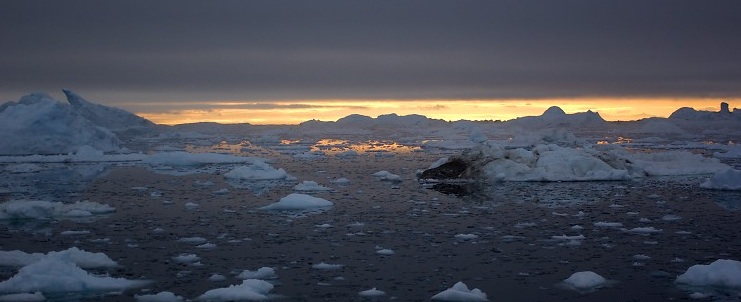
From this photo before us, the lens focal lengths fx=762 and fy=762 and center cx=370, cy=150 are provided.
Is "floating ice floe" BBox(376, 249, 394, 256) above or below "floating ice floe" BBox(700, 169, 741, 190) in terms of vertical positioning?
below

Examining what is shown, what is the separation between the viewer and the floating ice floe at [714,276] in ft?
29.3

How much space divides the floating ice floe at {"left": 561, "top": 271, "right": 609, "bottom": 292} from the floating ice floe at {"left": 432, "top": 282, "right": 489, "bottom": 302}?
1.28 meters

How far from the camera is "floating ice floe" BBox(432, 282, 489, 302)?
831 cm

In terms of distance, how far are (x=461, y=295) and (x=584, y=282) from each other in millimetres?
1724

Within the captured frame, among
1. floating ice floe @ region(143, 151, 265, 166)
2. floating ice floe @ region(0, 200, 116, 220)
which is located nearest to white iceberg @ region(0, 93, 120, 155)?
floating ice floe @ region(143, 151, 265, 166)

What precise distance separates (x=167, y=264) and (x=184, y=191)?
29.7 feet

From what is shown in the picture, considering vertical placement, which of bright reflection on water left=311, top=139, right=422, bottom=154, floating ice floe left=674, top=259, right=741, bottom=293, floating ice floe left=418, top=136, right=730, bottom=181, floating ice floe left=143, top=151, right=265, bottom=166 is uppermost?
floating ice floe left=418, top=136, right=730, bottom=181

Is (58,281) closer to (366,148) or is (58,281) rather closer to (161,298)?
(161,298)

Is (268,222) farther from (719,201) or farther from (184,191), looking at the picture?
(719,201)

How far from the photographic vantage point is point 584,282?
9086 mm

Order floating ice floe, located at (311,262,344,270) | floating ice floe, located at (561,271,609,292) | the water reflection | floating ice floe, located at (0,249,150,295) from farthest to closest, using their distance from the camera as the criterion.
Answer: the water reflection < floating ice floe, located at (311,262,344,270) < floating ice floe, located at (561,271,609,292) < floating ice floe, located at (0,249,150,295)

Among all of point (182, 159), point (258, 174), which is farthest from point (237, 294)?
point (182, 159)

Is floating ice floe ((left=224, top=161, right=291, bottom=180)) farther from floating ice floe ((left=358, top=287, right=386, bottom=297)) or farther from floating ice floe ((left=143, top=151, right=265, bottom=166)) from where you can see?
floating ice floe ((left=358, top=287, right=386, bottom=297))

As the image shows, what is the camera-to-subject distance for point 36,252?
10.9m
